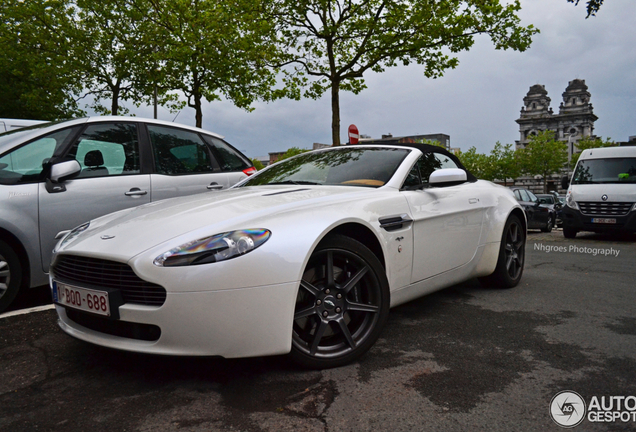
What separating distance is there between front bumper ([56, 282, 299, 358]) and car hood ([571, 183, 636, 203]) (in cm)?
1125

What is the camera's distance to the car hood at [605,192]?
1148 cm

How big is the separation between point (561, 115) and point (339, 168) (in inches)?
4586

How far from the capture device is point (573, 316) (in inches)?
155

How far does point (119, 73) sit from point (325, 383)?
1995 cm

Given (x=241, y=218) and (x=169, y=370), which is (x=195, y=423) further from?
(x=241, y=218)

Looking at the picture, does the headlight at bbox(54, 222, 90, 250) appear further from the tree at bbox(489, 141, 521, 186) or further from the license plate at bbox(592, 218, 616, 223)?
the tree at bbox(489, 141, 521, 186)

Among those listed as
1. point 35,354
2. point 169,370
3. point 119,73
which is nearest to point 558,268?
point 169,370

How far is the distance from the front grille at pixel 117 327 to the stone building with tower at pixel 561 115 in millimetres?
110619

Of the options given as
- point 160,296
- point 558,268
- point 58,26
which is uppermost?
point 58,26

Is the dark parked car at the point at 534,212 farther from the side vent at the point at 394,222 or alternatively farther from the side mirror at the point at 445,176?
the side vent at the point at 394,222

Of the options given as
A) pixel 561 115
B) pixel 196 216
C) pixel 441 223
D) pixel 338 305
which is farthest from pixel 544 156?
pixel 196 216

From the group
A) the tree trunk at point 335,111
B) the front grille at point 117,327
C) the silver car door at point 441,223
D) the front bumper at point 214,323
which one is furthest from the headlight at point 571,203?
the front grille at point 117,327

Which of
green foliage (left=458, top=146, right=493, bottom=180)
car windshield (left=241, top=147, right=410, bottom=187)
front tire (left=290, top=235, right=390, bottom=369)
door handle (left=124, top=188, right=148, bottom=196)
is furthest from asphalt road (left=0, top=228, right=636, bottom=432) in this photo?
green foliage (left=458, top=146, right=493, bottom=180)

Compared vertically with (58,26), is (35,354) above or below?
below
